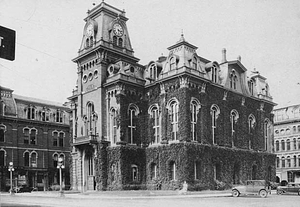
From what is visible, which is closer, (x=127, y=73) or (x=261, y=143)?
(x=127, y=73)

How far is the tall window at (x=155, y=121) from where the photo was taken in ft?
119

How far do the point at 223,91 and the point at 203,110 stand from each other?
4.75 m

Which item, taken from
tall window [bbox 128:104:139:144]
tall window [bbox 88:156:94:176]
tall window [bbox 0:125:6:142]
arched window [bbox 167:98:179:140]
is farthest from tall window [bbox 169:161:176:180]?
tall window [bbox 0:125:6:142]

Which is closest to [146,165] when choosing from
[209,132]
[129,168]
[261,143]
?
[129,168]

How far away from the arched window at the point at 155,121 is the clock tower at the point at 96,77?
3948mm

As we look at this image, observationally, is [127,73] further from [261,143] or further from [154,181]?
[261,143]

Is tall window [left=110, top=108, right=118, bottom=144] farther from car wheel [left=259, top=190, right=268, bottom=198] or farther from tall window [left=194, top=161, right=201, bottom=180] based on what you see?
car wheel [left=259, top=190, right=268, bottom=198]

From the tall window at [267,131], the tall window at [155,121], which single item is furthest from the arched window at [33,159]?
the tall window at [267,131]

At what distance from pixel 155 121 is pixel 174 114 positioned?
2.84 m

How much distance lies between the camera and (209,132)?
1419 inches

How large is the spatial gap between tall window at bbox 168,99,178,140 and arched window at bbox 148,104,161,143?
194 centimetres

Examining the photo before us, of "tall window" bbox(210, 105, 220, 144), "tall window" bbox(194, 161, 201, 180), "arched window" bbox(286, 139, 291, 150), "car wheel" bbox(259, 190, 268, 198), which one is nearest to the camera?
"car wheel" bbox(259, 190, 268, 198)

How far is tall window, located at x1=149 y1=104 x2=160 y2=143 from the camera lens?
36344 mm

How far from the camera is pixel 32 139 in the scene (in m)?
53.2
